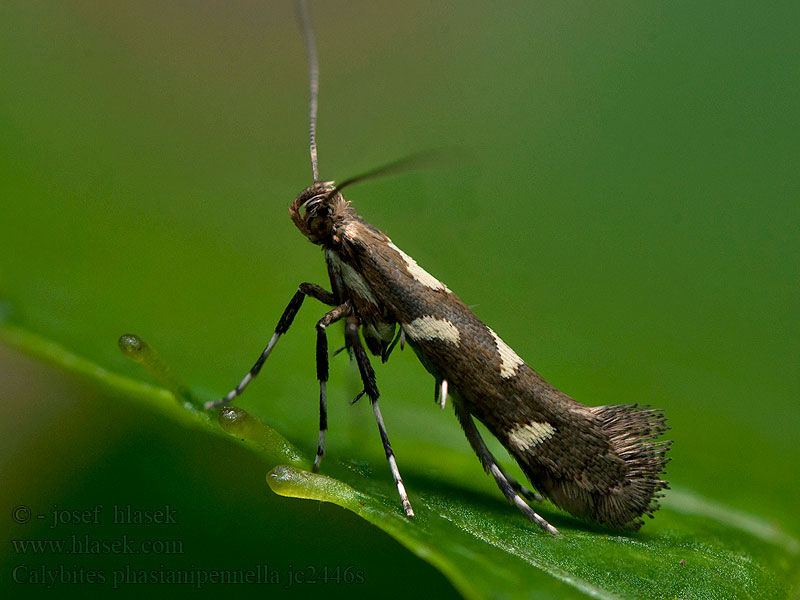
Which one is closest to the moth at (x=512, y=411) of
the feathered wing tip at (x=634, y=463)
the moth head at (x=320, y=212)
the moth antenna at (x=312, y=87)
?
the feathered wing tip at (x=634, y=463)

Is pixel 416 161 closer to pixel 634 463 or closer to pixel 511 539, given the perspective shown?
pixel 511 539

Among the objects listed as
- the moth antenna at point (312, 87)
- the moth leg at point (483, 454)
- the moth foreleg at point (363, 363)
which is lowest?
the moth leg at point (483, 454)

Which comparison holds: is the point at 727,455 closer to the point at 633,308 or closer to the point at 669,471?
the point at 669,471

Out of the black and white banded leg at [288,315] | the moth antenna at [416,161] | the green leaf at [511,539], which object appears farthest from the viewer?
the black and white banded leg at [288,315]

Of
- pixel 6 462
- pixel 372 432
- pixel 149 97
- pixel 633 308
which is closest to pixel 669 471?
pixel 633 308

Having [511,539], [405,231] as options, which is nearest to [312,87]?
[405,231]

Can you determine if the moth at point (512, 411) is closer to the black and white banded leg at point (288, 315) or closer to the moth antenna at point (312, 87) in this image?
the black and white banded leg at point (288, 315)

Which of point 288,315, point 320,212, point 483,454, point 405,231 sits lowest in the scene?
point 483,454
